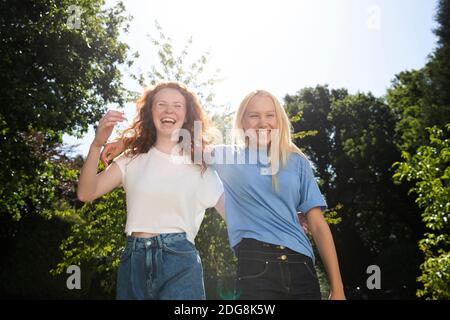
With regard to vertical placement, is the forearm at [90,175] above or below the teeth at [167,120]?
below

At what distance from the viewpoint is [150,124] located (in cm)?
345

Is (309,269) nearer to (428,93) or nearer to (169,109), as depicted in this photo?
(169,109)

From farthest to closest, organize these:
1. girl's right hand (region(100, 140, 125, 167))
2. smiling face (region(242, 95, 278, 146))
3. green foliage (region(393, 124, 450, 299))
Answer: green foliage (region(393, 124, 450, 299))
smiling face (region(242, 95, 278, 146))
girl's right hand (region(100, 140, 125, 167))

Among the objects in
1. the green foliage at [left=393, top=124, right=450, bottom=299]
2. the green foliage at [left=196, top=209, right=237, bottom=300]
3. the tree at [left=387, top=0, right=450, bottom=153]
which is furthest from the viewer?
the tree at [left=387, top=0, right=450, bottom=153]

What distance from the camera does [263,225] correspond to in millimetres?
3301

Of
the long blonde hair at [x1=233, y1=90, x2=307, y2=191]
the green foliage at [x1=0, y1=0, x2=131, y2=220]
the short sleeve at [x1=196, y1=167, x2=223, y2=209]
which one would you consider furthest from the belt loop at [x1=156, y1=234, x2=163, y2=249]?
the green foliage at [x1=0, y1=0, x2=131, y2=220]

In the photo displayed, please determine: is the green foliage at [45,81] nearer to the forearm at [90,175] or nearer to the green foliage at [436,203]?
the green foliage at [436,203]

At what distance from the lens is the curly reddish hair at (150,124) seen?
336 centimetres

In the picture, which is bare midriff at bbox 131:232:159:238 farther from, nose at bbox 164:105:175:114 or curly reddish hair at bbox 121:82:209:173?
nose at bbox 164:105:175:114

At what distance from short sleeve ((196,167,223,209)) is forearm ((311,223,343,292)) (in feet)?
2.28

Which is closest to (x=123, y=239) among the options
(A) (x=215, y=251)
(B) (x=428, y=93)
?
(A) (x=215, y=251)

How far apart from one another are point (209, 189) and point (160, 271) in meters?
0.63

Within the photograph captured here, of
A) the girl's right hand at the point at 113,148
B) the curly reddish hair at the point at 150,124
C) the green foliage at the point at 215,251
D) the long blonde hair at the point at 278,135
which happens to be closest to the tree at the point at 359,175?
the green foliage at the point at 215,251

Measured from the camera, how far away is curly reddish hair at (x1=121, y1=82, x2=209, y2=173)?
3.36 meters
